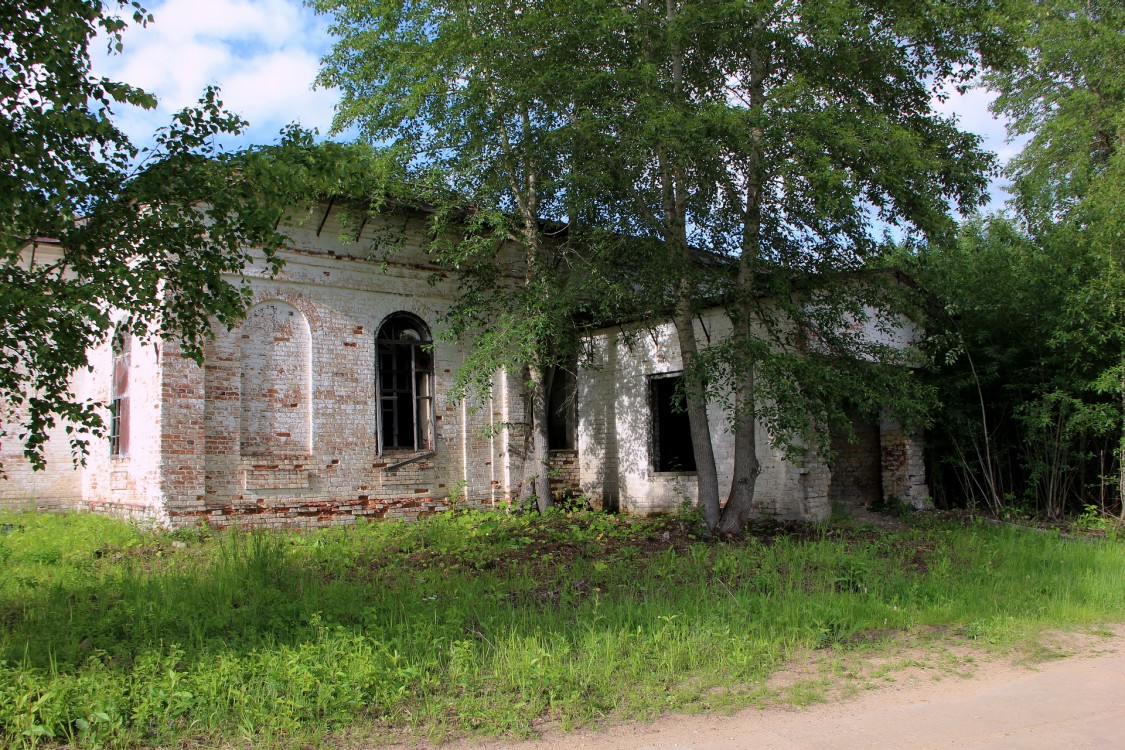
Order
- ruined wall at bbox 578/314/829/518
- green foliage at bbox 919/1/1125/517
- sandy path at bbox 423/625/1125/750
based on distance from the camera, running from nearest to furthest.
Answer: sandy path at bbox 423/625/1125/750 < green foliage at bbox 919/1/1125/517 < ruined wall at bbox 578/314/829/518

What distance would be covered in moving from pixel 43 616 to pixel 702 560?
6.08 meters

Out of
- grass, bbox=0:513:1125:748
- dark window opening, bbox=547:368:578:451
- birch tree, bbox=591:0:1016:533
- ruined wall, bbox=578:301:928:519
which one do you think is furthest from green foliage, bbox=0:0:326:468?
dark window opening, bbox=547:368:578:451

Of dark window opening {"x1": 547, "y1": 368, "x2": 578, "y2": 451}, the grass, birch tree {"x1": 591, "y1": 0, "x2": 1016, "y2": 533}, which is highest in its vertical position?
birch tree {"x1": 591, "y1": 0, "x2": 1016, "y2": 533}

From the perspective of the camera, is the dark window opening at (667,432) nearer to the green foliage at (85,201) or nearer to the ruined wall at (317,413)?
the ruined wall at (317,413)

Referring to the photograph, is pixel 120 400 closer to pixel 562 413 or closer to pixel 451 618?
pixel 562 413

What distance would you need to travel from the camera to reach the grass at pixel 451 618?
446 cm

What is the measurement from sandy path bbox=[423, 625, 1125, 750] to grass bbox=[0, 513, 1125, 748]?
19 centimetres

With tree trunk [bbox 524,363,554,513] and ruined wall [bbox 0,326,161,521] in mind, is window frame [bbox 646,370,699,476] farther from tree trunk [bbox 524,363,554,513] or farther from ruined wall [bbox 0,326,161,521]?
ruined wall [bbox 0,326,161,521]

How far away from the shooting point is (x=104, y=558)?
29.1 feet

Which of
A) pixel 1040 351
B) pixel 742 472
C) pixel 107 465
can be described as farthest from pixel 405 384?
pixel 1040 351

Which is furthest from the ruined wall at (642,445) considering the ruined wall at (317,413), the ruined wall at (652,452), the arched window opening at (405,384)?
the arched window opening at (405,384)

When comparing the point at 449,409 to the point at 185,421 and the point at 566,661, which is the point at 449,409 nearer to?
the point at 185,421

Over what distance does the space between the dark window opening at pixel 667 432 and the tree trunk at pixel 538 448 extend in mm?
1876

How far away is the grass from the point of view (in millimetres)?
4461
